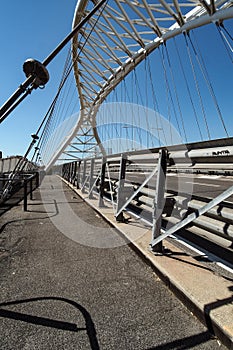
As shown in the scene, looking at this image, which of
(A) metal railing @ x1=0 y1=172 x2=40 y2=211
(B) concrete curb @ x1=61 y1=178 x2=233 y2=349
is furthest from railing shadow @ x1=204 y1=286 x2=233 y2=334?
(A) metal railing @ x1=0 y1=172 x2=40 y2=211

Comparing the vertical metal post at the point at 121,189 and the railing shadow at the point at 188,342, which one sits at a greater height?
the vertical metal post at the point at 121,189

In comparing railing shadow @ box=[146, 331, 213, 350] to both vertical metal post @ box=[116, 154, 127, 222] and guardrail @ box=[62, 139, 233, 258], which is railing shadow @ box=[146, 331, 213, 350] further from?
vertical metal post @ box=[116, 154, 127, 222]

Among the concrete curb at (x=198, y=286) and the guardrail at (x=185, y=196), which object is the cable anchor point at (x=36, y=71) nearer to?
the guardrail at (x=185, y=196)

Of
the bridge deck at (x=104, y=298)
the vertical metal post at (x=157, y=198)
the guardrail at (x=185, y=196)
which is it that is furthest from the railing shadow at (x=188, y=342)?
the vertical metal post at (x=157, y=198)

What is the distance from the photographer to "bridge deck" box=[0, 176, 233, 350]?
1.84m

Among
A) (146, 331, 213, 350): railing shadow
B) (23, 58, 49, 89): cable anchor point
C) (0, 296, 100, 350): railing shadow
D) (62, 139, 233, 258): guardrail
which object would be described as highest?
(23, 58, 49, 89): cable anchor point

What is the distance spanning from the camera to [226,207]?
2723mm

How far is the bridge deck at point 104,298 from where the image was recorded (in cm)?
184

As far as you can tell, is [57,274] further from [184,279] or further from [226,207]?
[226,207]

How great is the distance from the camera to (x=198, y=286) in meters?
2.37

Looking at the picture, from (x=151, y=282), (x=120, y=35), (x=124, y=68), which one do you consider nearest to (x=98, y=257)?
(x=151, y=282)

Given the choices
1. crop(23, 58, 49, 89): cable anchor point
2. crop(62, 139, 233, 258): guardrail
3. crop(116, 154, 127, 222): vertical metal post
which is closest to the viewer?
crop(23, 58, 49, 89): cable anchor point

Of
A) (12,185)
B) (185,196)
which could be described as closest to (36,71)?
(185,196)

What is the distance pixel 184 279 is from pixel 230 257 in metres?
0.91
